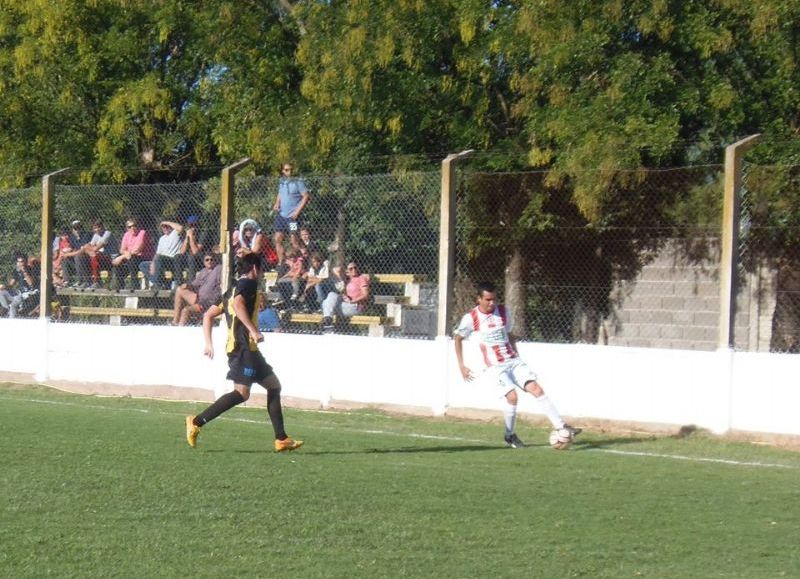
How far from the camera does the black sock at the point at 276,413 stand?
37.6ft

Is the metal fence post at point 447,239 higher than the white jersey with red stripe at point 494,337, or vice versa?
the metal fence post at point 447,239

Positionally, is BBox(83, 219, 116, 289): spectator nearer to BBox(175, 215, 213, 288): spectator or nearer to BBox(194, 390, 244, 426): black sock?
BBox(175, 215, 213, 288): spectator

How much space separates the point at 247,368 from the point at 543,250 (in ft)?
19.8

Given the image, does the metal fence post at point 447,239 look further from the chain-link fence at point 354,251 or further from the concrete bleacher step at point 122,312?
the concrete bleacher step at point 122,312

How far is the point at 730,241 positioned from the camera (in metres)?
14.0

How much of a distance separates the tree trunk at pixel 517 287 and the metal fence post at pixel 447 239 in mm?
1319

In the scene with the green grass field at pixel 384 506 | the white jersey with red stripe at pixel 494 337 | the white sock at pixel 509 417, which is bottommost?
the green grass field at pixel 384 506

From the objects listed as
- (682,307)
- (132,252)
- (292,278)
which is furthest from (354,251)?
(682,307)

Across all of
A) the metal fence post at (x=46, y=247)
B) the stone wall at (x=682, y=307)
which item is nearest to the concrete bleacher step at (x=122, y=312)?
the metal fence post at (x=46, y=247)

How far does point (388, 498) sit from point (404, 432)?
16.8ft

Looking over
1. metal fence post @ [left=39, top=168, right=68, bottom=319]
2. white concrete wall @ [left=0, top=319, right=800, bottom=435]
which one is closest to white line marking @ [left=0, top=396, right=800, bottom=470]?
white concrete wall @ [left=0, top=319, right=800, bottom=435]

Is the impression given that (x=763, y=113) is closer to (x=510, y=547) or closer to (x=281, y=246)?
(x=281, y=246)

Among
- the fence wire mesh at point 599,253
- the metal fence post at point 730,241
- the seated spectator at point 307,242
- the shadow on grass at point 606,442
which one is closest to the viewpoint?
the shadow on grass at point 606,442

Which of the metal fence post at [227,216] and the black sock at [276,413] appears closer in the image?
the black sock at [276,413]
